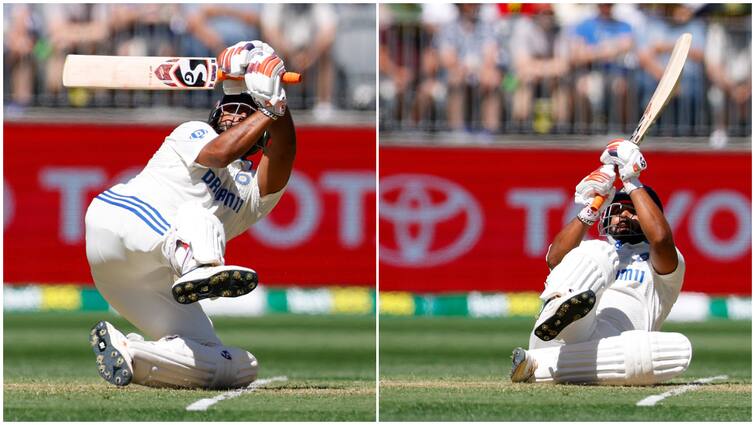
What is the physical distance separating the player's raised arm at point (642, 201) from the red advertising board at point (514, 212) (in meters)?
7.27

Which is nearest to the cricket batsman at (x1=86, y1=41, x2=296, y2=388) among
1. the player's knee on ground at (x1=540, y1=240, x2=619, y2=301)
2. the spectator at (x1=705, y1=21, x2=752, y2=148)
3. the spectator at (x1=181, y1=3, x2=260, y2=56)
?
the player's knee on ground at (x1=540, y1=240, x2=619, y2=301)

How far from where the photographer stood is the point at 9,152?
47.9 ft

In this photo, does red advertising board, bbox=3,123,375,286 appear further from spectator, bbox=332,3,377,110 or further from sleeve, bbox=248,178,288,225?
sleeve, bbox=248,178,288,225

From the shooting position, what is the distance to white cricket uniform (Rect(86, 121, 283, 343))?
7.00 metres

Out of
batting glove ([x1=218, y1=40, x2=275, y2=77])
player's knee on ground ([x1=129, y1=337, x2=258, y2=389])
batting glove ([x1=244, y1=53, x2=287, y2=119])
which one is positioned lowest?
player's knee on ground ([x1=129, y1=337, x2=258, y2=389])

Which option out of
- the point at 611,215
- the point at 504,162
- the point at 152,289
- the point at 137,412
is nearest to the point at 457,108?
the point at 504,162

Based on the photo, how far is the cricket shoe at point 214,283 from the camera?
250 inches

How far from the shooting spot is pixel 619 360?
742 centimetres

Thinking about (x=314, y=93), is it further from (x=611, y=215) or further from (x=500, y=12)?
(x=611, y=215)

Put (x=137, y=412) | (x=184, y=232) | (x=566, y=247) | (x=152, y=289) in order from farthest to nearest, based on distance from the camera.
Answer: (x=566, y=247), (x=152, y=289), (x=184, y=232), (x=137, y=412)

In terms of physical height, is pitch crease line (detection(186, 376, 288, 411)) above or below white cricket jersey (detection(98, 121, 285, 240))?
below

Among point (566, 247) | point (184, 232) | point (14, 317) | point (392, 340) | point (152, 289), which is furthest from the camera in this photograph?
point (14, 317)

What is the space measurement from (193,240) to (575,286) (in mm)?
1766

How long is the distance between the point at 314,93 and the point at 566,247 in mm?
7504
